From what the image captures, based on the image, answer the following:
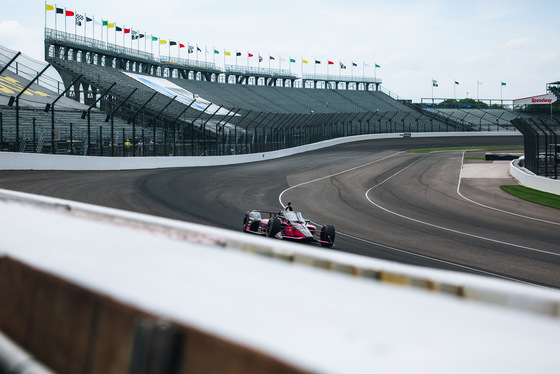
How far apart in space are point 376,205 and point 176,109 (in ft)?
116

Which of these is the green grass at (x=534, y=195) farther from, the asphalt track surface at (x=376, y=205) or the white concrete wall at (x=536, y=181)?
the asphalt track surface at (x=376, y=205)

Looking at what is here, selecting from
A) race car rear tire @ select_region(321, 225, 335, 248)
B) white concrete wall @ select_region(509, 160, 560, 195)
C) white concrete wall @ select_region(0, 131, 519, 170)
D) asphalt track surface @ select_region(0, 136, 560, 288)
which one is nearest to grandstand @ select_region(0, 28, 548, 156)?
white concrete wall @ select_region(0, 131, 519, 170)

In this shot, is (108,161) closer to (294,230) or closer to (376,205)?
(376,205)

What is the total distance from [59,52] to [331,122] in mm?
31391

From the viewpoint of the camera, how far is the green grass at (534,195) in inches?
877

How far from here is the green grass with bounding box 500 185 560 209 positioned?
2227cm

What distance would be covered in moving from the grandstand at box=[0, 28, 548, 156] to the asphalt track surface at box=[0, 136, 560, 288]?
14.5ft

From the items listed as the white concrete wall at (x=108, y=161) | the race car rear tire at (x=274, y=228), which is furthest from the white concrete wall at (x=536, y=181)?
the white concrete wall at (x=108, y=161)

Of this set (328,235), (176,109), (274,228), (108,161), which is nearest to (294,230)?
(274,228)

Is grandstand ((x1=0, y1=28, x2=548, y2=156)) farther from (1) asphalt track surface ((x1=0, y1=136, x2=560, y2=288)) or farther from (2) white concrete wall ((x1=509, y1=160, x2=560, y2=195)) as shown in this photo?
(2) white concrete wall ((x1=509, y1=160, x2=560, y2=195))

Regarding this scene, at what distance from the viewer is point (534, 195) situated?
24.5 metres

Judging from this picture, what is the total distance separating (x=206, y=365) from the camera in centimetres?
195

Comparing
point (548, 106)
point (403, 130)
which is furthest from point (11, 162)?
point (548, 106)

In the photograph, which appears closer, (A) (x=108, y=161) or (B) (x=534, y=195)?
(B) (x=534, y=195)
